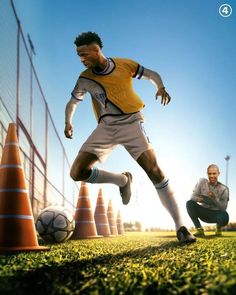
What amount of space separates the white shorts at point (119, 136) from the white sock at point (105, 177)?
13.8 inches

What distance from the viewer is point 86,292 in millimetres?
1899

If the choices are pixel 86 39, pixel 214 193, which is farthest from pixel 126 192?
pixel 214 193

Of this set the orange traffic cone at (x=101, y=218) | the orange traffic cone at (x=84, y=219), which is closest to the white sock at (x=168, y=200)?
the orange traffic cone at (x=84, y=219)

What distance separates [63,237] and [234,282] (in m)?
4.32

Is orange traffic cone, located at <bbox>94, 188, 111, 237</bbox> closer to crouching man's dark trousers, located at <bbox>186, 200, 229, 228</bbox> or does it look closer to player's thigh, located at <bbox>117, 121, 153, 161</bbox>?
crouching man's dark trousers, located at <bbox>186, 200, 229, 228</bbox>

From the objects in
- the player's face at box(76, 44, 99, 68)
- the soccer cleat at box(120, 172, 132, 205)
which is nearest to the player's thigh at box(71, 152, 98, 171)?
the soccer cleat at box(120, 172, 132, 205)

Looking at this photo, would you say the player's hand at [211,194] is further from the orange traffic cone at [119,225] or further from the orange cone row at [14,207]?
the orange traffic cone at [119,225]

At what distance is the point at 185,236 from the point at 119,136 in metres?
1.40

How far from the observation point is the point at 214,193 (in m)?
7.74

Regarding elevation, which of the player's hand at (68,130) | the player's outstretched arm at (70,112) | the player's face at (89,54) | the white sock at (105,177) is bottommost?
the white sock at (105,177)

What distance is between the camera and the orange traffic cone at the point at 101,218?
10.7m

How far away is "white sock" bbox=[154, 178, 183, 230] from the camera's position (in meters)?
4.55

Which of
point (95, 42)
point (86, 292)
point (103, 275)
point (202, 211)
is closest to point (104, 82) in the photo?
point (95, 42)

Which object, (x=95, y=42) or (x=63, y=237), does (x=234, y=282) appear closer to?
(x=95, y=42)
